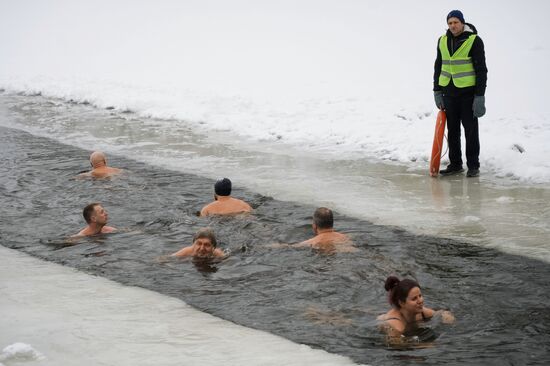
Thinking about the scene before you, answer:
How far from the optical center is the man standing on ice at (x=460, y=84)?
34.9 feet

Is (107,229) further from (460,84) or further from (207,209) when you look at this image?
(460,84)

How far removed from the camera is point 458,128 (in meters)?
11.3

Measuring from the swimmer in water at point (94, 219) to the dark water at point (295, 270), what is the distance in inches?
8.3

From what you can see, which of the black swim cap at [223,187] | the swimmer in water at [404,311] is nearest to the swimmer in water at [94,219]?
the black swim cap at [223,187]

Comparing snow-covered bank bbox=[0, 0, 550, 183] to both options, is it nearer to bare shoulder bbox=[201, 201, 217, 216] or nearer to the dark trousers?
the dark trousers

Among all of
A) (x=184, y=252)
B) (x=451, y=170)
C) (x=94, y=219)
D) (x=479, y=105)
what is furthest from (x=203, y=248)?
(x=479, y=105)

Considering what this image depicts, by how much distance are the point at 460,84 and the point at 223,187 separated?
3.74 m

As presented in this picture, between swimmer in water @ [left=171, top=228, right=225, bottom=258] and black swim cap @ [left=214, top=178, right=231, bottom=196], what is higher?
black swim cap @ [left=214, top=178, right=231, bottom=196]

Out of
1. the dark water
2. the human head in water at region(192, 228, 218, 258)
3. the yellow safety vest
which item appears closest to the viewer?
the dark water

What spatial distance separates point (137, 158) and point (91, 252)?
A: 5.16 m

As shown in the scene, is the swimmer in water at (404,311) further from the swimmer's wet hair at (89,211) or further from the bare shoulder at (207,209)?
the swimmer's wet hair at (89,211)

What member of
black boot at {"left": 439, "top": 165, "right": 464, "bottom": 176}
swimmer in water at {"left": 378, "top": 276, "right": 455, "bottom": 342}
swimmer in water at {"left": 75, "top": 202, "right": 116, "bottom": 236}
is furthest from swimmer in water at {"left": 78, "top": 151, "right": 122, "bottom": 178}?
swimmer in water at {"left": 378, "top": 276, "right": 455, "bottom": 342}

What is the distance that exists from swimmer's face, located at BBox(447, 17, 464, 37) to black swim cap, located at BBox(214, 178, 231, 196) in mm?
3793

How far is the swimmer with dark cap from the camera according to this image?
33.1 ft
